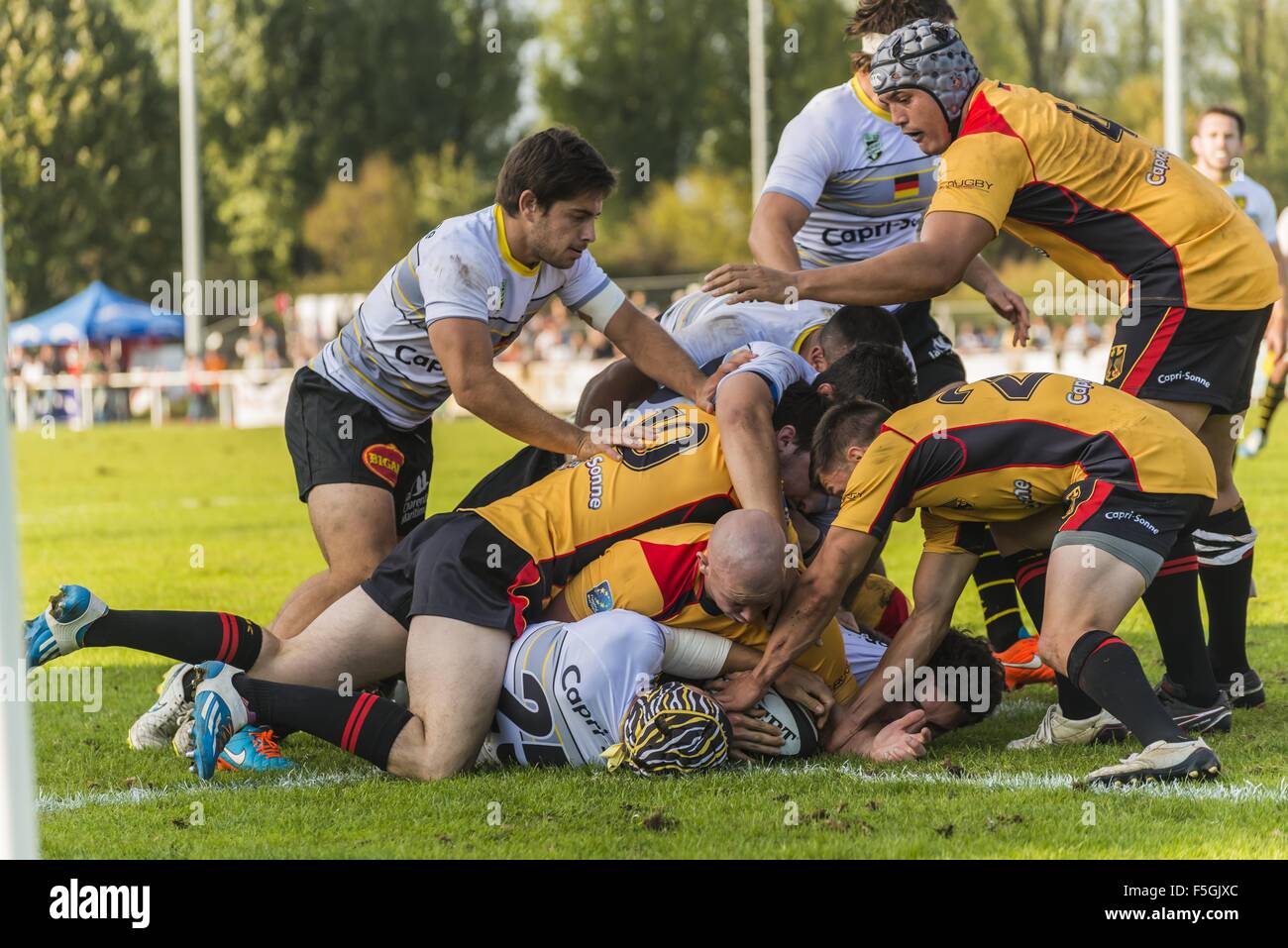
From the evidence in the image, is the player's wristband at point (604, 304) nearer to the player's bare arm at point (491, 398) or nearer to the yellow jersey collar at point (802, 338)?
the player's bare arm at point (491, 398)

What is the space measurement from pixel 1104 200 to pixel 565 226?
180cm

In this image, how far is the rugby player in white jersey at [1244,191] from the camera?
9641 mm

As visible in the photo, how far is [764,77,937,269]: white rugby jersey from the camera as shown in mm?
6008

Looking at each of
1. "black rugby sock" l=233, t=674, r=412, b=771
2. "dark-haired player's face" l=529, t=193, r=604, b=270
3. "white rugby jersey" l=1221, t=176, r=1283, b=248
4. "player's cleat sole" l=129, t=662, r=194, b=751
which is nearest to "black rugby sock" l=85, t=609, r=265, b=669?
"player's cleat sole" l=129, t=662, r=194, b=751

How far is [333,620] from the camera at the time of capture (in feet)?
16.3

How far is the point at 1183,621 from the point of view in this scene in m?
4.96

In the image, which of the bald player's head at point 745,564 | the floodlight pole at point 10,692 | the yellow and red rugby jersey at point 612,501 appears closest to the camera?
the floodlight pole at point 10,692

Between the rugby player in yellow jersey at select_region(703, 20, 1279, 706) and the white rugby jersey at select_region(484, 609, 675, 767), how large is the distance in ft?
3.71

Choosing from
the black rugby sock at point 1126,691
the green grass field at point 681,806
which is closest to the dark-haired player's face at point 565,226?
the green grass field at point 681,806

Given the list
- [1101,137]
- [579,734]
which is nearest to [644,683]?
[579,734]

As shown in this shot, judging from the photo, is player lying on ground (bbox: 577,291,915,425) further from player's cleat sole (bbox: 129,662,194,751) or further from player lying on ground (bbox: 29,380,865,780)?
player's cleat sole (bbox: 129,662,194,751)

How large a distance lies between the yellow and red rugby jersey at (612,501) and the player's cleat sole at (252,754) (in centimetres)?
96

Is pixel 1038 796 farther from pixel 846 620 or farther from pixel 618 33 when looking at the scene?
pixel 618 33

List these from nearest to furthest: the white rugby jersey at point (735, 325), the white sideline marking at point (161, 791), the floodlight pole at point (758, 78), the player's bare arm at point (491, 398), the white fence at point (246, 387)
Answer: the white sideline marking at point (161, 791)
the player's bare arm at point (491, 398)
the white rugby jersey at point (735, 325)
the white fence at point (246, 387)
the floodlight pole at point (758, 78)
